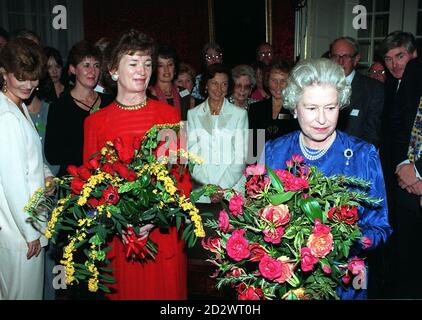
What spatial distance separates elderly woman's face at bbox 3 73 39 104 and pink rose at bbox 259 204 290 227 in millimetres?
1637

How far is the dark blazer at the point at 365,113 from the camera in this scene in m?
3.85

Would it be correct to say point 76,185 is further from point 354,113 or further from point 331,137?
point 354,113

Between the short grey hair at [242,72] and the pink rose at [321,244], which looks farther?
the short grey hair at [242,72]

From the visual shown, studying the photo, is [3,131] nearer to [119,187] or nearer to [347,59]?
[119,187]

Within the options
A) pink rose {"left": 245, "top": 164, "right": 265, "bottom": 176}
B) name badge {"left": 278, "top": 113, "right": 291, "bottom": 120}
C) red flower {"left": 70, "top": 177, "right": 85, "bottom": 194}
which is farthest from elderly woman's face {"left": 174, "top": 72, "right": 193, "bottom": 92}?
pink rose {"left": 245, "top": 164, "right": 265, "bottom": 176}

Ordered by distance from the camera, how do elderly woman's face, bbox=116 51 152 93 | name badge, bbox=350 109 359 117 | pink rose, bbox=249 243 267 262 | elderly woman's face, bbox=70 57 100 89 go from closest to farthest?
pink rose, bbox=249 243 267 262 → elderly woman's face, bbox=116 51 152 93 → elderly woman's face, bbox=70 57 100 89 → name badge, bbox=350 109 359 117

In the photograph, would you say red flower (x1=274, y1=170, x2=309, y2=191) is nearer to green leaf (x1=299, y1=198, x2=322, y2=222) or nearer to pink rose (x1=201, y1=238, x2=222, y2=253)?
green leaf (x1=299, y1=198, x2=322, y2=222)

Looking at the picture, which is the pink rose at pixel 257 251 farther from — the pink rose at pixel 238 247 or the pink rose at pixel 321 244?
the pink rose at pixel 321 244

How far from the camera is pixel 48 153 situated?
316 cm

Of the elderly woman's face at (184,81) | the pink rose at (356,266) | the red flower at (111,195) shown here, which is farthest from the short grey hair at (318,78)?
the elderly woman's face at (184,81)

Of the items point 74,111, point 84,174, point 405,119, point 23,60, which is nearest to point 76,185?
point 84,174

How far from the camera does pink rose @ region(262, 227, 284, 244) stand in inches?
58.8

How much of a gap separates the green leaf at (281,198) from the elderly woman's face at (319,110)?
1.90 ft
